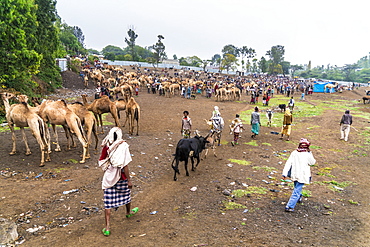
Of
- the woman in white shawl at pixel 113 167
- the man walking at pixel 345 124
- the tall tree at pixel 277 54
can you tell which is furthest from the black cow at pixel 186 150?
the tall tree at pixel 277 54

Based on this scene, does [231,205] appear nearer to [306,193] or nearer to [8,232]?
[306,193]

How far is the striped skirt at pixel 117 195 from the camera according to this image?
4.06 meters

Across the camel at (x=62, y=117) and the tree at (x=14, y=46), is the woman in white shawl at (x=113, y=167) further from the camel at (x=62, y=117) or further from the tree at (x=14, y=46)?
the tree at (x=14, y=46)

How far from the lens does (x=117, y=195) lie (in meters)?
4.14

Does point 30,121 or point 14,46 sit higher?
point 14,46

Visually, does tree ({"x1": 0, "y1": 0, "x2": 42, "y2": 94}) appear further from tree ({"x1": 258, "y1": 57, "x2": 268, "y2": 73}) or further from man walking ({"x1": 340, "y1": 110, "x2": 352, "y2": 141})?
tree ({"x1": 258, "y1": 57, "x2": 268, "y2": 73})

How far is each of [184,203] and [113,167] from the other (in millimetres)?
2171

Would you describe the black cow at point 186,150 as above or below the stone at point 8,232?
above

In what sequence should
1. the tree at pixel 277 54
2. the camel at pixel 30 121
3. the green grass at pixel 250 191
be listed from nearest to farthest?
1. the green grass at pixel 250 191
2. the camel at pixel 30 121
3. the tree at pixel 277 54

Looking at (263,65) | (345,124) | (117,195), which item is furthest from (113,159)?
(263,65)

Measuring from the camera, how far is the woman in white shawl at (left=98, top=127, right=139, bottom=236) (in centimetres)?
396

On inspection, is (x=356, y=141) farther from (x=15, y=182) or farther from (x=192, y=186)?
(x=15, y=182)

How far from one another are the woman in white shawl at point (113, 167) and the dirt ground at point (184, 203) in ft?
1.90

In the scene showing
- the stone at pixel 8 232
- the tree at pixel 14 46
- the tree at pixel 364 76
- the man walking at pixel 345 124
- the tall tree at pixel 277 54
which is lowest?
the stone at pixel 8 232
